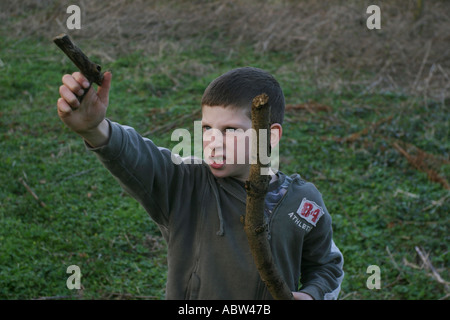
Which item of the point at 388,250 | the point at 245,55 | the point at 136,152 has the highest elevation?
the point at 245,55

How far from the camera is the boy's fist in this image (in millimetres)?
1329

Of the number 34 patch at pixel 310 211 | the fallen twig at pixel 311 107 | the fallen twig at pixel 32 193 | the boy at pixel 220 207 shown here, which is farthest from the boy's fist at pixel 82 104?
the fallen twig at pixel 311 107

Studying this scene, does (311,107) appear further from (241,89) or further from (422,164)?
(241,89)

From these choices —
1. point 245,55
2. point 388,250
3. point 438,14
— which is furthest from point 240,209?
point 438,14

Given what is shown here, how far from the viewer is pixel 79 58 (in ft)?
4.01

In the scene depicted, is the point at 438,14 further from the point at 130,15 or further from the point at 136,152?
the point at 136,152

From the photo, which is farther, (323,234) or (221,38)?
(221,38)

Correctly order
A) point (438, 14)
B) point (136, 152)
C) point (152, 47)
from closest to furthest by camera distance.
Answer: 1. point (136, 152)
2. point (152, 47)
3. point (438, 14)

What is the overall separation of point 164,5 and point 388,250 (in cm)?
642

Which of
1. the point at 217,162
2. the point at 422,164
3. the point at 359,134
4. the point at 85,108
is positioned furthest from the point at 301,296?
the point at 359,134

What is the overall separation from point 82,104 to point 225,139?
0.46 metres

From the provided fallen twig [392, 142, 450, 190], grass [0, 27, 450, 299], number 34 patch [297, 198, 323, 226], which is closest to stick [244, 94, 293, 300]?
number 34 patch [297, 198, 323, 226]

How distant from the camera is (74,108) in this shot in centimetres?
138

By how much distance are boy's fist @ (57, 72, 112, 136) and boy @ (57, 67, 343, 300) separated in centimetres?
11
